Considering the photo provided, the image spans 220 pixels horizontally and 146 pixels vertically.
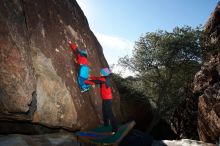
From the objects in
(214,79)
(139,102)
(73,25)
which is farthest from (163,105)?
(73,25)

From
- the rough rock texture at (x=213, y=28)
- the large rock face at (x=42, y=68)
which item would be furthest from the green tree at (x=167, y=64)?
the large rock face at (x=42, y=68)

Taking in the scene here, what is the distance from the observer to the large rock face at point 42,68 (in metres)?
6.96

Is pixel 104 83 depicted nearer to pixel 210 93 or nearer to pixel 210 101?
pixel 210 101

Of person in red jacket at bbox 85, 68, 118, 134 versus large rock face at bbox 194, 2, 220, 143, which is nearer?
person in red jacket at bbox 85, 68, 118, 134

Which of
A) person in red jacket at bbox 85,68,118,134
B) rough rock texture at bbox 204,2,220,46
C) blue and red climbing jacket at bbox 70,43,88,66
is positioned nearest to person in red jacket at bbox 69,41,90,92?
blue and red climbing jacket at bbox 70,43,88,66

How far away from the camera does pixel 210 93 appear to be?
17422 millimetres

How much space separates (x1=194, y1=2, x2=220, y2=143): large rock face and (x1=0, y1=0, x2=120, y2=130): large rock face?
30.5ft

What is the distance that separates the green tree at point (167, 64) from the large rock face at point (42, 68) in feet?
40.4

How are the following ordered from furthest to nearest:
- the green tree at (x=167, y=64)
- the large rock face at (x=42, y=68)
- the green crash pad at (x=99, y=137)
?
the green tree at (x=167, y=64) < the green crash pad at (x=99, y=137) < the large rock face at (x=42, y=68)

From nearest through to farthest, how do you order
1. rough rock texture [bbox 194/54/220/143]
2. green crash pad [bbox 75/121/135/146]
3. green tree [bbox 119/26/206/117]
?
green crash pad [bbox 75/121/135/146]
rough rock texture [bbox 194/54/220/143]
green tree [bbox 119/26/206/117]

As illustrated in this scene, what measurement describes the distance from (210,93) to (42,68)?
44.5 feet

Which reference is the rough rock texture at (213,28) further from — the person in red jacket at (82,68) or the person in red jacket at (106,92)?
the person in red jacket at (82,68)

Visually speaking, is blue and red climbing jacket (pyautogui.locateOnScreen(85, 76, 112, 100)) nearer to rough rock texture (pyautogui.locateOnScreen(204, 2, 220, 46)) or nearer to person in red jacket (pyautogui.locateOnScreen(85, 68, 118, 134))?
person in red jacket (pyautogui.locateOnScreen(85, 68, 118, 134))

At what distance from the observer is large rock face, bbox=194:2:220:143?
16.3 m
